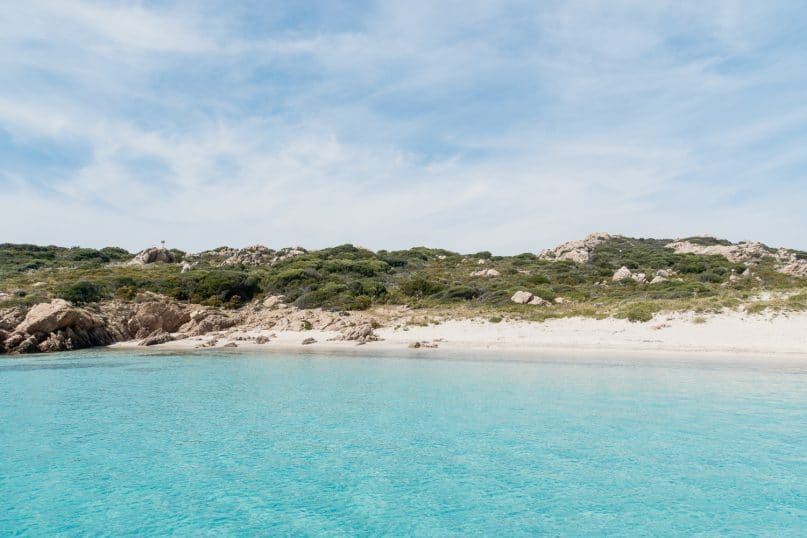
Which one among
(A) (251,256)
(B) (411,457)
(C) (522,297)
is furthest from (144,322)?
(B) (411,457)

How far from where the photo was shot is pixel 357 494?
7516mm

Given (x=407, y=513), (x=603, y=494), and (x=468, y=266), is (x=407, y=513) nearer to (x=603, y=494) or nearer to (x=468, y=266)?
(x=603, y=494)

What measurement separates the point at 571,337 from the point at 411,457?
2196cm

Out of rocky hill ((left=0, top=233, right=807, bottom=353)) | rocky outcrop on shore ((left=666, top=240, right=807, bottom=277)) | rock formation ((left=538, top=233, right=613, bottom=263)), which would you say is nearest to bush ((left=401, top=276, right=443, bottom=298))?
rocky hill ((left=0, top=233, right=807, bottom=353))

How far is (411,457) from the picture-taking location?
30.3 ft

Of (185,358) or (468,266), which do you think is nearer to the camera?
(185,358)

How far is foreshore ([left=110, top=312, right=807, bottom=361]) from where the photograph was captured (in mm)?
24766

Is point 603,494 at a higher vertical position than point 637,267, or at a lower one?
lower

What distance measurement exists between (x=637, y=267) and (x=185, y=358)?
50.2 meters

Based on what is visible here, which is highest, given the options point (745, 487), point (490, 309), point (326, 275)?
point (326, 275)

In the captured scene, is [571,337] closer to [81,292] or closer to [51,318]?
[51,318]

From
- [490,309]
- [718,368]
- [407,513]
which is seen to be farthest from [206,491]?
[490,309]

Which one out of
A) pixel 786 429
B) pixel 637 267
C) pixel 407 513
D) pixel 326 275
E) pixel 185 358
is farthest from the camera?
pixel 637 267

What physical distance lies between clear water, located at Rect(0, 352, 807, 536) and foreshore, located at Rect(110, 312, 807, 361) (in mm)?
7970
